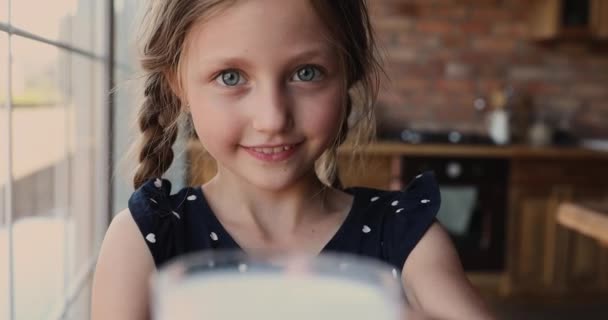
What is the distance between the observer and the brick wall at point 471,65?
13.9 ft

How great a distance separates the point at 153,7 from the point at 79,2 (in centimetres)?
76

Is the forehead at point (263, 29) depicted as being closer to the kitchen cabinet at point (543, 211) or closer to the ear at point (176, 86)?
the ear at point (176, 86)

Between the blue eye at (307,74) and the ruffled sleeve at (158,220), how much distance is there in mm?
259

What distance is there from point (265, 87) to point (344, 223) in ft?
0.99

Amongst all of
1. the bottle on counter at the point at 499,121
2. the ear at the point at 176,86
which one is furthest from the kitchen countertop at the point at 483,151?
the ear at the point at 176,86

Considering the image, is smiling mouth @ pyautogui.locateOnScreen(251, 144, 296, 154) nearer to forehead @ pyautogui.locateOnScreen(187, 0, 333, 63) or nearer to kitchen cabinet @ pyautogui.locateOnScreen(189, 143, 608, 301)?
forehead @ pyautogui.locateOnScreen(187, 0, 333, 63)

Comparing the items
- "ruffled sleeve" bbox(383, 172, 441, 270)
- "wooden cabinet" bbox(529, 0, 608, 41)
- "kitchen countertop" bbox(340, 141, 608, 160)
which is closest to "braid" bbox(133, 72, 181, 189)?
"ruffled sleeve" bbox(383, 172, 441, 270)

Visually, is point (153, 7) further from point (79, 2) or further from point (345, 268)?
point (79, 2)

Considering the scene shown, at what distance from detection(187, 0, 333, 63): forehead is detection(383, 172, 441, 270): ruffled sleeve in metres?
0.28

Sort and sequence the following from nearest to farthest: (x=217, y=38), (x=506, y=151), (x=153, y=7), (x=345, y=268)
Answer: (x=345, y=268) < (x=217, y=38) < (x=153, y=7) < (x=506, y=151)

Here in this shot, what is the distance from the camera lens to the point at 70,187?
65.7 inches

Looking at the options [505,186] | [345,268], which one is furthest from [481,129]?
[345,268]

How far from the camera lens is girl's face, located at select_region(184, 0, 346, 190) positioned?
71 centimetres

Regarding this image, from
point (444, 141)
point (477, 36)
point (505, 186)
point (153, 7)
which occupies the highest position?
point (477, 36)
